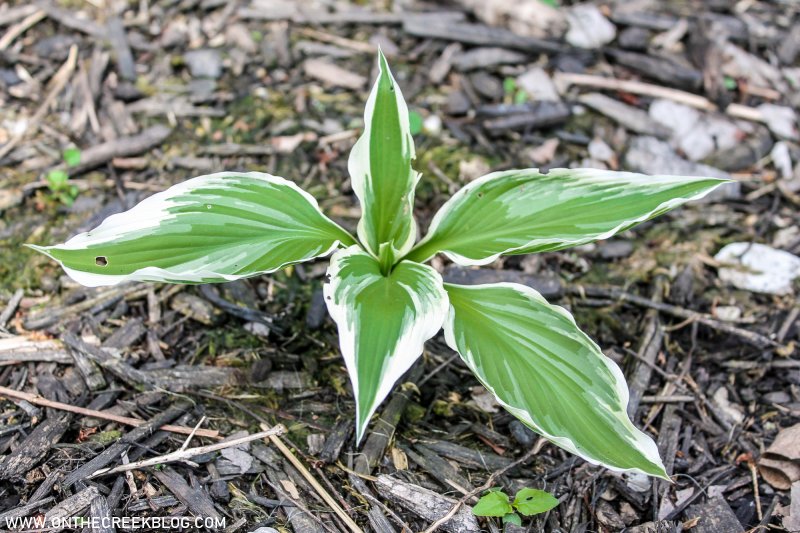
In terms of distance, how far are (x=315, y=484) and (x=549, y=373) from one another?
0.82 meters

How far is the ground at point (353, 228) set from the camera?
216 centimetres

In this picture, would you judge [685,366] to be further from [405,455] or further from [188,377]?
[188,377]

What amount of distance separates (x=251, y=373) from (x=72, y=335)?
70cm

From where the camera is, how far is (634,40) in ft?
12.7

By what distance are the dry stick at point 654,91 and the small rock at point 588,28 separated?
275 mm

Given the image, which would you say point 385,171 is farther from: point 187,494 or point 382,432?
point 187,494

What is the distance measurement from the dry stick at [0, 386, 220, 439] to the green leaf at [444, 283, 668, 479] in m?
0.89

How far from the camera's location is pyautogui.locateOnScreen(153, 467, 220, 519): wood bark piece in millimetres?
2016

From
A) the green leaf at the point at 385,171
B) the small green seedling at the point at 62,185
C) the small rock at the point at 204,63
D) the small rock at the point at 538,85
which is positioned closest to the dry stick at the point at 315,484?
the green leaf at the point at 385,171

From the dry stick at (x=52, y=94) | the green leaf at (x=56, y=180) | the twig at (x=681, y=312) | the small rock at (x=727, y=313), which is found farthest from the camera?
the dry stick at (x=52, y=94)

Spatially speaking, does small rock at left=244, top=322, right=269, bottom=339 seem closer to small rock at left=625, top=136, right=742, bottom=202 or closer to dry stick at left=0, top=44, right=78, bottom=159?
dry stick at left=0, top=44, right=78, bottom=159

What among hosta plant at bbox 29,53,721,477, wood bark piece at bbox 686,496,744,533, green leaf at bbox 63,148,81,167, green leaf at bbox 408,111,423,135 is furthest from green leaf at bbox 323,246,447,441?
green leaf at bbox 63,148,81,167

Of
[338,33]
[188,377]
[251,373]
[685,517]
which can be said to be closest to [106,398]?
[188,377]

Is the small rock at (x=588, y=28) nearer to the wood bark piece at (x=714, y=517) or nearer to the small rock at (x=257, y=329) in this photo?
the small rock at (x=257, y=329)
